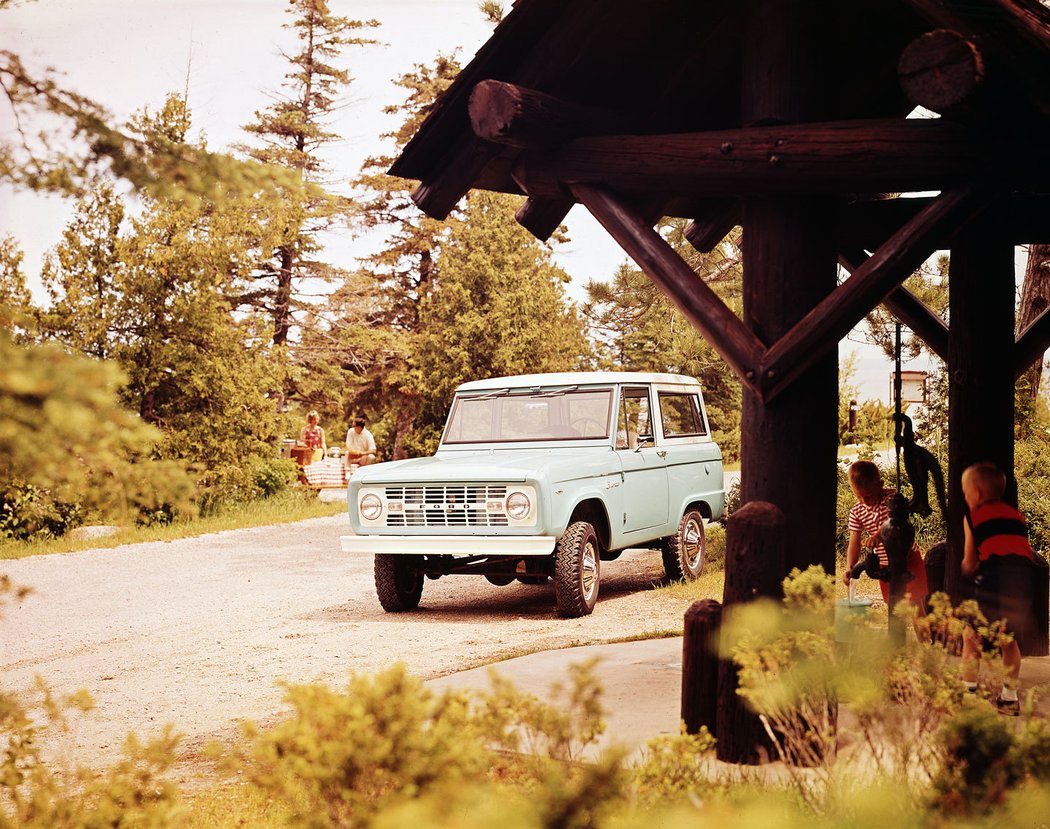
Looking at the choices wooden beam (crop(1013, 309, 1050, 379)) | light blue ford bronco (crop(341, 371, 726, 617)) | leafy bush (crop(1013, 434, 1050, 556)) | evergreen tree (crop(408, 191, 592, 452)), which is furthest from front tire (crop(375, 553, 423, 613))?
evergreen tree (crop(408, 191, 592, 452))

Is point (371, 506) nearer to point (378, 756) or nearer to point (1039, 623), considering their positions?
point (1039, 623)

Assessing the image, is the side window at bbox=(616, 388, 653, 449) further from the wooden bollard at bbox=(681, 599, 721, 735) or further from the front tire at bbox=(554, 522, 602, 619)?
the wooden bollard at bbox=(681, 599, 721, 735)

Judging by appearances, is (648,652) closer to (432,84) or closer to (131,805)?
(131,805)

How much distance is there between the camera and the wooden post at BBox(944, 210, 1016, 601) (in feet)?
20.4

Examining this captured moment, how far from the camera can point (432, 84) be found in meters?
33.2

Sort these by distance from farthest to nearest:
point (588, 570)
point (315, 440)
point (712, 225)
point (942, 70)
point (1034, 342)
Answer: point (315, 440)
point (588, 570)
point (712, 225)
point (1034, 342)
point (942, 70)

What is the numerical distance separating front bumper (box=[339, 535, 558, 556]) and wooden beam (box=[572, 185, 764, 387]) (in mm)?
3929

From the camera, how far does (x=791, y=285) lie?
4.68 metres

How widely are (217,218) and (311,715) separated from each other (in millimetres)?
15812

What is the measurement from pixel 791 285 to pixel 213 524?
1260cm

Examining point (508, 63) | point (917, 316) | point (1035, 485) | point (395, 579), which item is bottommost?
point (395, 579)

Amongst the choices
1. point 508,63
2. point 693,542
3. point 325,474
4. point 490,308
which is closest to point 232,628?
point 693,542

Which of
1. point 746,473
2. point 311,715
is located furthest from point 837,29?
point 311,715

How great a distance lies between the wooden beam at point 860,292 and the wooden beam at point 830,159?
0.40 feet
